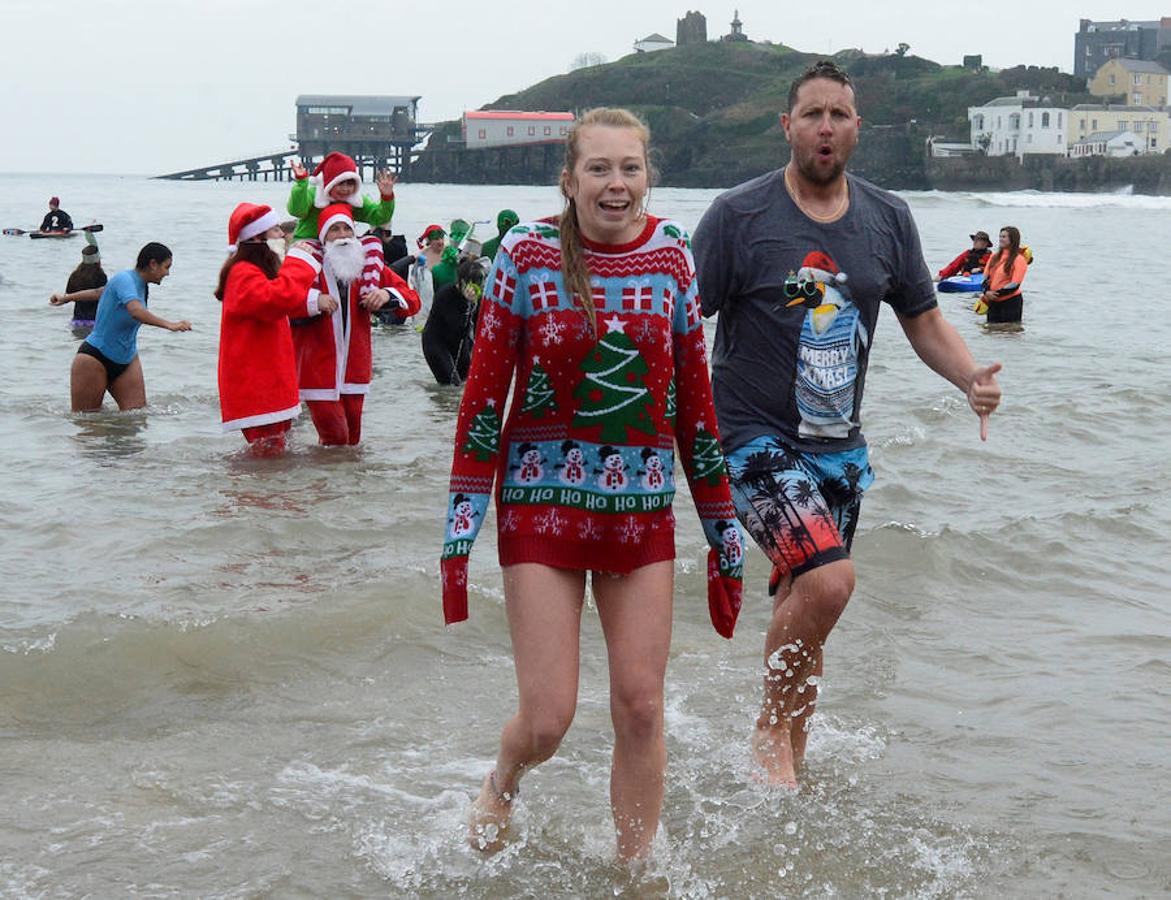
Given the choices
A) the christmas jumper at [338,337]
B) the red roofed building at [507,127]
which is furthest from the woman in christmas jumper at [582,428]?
the red roofed building at [507,127]

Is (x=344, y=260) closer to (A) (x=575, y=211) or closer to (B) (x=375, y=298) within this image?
(B) (x=375, y=298)

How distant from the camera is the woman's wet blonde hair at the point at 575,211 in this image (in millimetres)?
3561

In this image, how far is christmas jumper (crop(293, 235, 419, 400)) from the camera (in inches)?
364

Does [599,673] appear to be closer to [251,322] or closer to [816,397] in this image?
[816,397]

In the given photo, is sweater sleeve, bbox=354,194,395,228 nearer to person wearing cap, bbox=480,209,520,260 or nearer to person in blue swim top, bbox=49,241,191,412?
person in blue swim top, bbox=49,241,191,412

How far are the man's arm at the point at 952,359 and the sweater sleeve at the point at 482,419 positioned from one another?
152 centimetres

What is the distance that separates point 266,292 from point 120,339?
10.8 feet

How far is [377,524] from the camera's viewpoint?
8281mm

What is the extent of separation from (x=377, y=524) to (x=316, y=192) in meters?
2.33

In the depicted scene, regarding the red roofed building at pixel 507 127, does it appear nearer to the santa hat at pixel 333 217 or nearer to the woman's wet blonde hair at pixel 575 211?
the santa hat at pixel 333 217

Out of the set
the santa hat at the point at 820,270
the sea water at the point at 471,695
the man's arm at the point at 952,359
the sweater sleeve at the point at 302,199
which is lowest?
the sea water at the point at 471,695

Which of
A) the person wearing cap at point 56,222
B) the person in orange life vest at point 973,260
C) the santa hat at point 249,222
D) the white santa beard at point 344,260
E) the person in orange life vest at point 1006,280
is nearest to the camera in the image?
the santa hat at point 249,222

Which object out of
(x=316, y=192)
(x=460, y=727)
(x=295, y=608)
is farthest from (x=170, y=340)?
(x=460, y=727)

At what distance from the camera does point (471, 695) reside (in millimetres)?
5625
